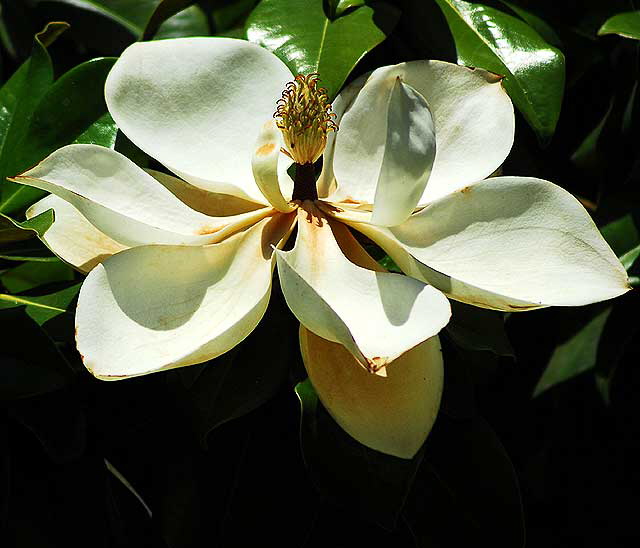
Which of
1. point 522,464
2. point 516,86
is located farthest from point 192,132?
point 522,464

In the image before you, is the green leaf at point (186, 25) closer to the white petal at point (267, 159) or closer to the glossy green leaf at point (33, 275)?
the glossy green leaf at point (33, 275)

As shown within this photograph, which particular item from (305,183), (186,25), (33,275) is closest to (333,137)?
(305,183)

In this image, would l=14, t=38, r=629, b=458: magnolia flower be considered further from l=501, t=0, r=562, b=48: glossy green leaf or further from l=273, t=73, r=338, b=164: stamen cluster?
l=501, t=0, r=562, b=48: glossy green leaf

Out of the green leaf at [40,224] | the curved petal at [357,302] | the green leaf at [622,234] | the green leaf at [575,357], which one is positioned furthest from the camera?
the green leaf at [575,357]

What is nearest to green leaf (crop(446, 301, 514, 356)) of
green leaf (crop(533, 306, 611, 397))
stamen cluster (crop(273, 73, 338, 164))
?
stamen cluster (crop(273, 73, 338, 164))

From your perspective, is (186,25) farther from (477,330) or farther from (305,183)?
(477,330)

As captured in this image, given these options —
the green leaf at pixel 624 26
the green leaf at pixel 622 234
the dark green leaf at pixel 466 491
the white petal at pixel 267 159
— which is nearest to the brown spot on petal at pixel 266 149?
the white petal at pixel 267 159
